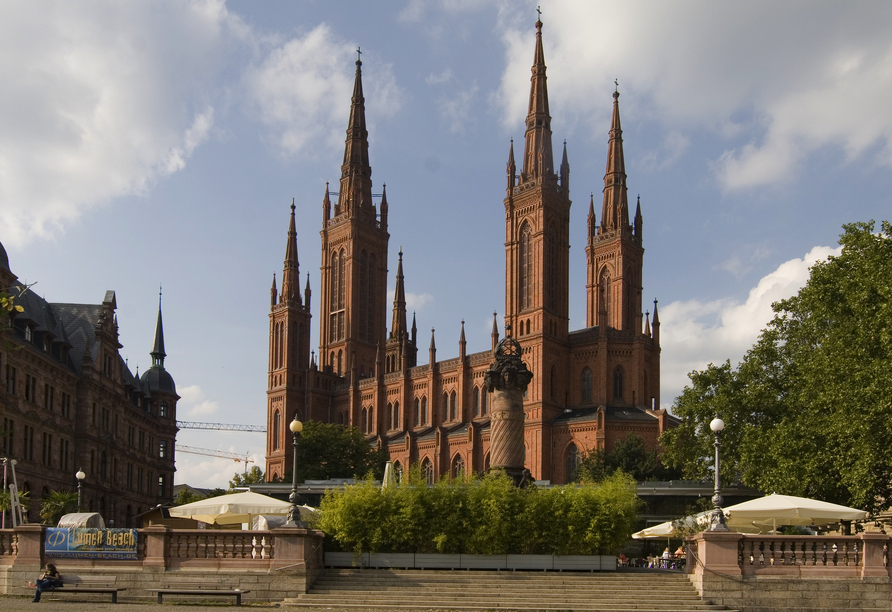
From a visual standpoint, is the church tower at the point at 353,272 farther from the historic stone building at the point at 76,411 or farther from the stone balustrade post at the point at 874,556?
the stone balustrade post at the point at 874,556

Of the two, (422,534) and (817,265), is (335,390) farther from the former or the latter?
(422,534)

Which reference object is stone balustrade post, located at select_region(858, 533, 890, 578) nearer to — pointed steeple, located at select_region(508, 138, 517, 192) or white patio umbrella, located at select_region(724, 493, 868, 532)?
white patio umbrella, located at select_region(724, 493, 868, 532)

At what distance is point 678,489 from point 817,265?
23.8 m

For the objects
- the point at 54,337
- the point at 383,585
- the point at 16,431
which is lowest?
the point at 383,585

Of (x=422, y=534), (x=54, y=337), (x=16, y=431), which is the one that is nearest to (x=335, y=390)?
(x=54, y=337)

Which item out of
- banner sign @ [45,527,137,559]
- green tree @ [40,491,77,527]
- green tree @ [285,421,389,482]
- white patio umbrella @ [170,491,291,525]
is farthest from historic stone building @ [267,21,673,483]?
banner sign @ [45,527,137,559]

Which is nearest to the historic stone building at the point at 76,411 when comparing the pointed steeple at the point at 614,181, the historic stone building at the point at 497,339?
the historic stone building at the point at 497,339

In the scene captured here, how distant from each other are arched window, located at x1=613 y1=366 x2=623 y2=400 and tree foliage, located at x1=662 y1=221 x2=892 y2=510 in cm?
3964

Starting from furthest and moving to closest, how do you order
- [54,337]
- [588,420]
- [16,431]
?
[588,420] < [54,337] < [16,431]

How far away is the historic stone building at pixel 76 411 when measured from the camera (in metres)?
49.6

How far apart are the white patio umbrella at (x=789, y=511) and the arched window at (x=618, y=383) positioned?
6173 cm

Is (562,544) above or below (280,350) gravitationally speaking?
below

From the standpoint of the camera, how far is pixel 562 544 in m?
27.5

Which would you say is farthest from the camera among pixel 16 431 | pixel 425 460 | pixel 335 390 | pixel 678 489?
pixel 335 390
